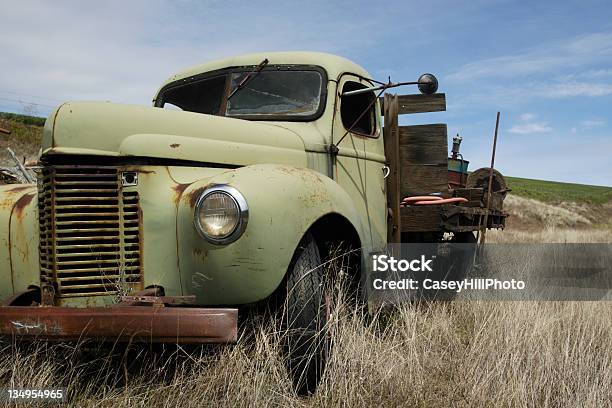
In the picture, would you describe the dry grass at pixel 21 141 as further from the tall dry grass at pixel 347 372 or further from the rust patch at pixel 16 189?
the tall dry grass at pixel 347 372

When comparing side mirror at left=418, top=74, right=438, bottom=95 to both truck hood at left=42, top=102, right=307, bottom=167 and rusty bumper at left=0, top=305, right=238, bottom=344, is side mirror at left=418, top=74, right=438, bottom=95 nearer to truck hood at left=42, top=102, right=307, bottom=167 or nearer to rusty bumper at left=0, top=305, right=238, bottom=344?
truck hood at left=42, top=102, right=307, bottom=167

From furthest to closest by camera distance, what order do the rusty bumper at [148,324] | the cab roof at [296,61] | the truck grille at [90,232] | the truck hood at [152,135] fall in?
the cab roof at [296,61], the truck hood at [152,135], the truck grille at [90,232], the rusty bumper at [148,324]

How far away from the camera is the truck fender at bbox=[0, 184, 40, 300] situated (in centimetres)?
318

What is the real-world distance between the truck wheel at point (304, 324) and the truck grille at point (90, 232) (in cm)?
79

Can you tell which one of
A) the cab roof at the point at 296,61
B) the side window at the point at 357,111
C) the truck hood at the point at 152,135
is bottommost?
the truck hood at the point at 152,135

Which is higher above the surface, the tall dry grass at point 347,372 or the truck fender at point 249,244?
the truck fender at point 249,244

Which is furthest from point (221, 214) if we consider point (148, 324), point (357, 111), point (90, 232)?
point (357, 111)

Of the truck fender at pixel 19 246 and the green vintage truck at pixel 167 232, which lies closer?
the green vintage truck at pixel 167 232

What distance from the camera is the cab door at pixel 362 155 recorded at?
4.14m

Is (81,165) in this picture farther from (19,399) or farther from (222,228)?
(19,399)

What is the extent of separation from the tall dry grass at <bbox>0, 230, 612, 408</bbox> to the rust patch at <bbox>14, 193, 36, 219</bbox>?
748mm

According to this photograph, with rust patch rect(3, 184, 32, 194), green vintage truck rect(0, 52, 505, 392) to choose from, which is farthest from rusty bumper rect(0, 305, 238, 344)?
rust patch rect(3, 184, 32, 194)

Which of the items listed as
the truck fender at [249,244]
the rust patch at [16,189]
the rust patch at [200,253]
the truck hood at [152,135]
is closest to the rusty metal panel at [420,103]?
the truck hood at [152,135]

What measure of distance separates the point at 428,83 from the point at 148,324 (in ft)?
7.36
